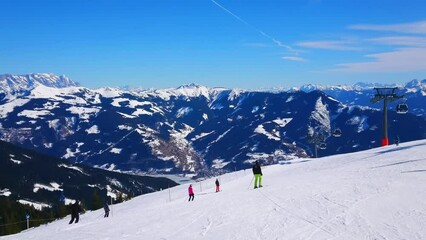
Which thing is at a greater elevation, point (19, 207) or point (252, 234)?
point (252, 234)

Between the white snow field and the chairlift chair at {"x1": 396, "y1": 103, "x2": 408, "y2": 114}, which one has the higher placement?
the chairlift chair at {"x1": 396, "y1": 103, "x2": 408, "y2": 114}

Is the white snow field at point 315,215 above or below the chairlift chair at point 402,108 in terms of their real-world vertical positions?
below

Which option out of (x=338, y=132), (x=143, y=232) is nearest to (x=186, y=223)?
(x=143, y=232)

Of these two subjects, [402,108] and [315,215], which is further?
[402,108]

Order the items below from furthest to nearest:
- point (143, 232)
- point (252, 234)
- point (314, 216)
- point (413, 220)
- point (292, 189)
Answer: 1. point (292, 189)
2. point (143, 232)
3. point (314, 216)
4. point (252, 234)
5. point (413, 220)

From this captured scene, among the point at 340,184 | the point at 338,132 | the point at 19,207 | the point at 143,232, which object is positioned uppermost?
the point at 338,132

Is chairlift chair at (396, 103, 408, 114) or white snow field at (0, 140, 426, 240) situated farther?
chairlift chair at (396, 103, 408, 114)

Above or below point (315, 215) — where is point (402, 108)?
above

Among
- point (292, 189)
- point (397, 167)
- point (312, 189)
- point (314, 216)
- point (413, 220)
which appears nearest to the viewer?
point (413, 220)

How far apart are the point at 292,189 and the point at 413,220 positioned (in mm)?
13540

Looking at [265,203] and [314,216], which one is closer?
[314,216]

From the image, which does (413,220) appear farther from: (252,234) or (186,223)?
(186,223)

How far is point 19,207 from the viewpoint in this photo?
12288cm

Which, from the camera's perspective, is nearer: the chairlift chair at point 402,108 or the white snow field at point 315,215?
the white snow field at point 315,215
